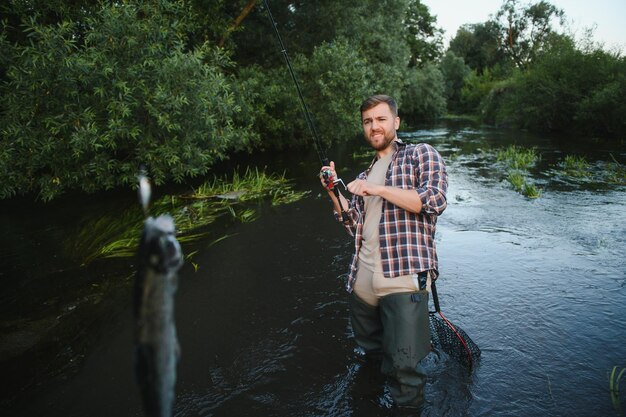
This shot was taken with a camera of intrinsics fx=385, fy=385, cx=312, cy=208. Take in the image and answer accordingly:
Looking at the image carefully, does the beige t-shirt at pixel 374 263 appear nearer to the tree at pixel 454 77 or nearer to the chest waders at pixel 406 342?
the chest waders at pixel 406 342

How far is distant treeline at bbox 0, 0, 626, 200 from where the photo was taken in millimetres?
8312

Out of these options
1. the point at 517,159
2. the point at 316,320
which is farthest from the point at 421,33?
the point at 316,320

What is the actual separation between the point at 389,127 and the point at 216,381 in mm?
3010

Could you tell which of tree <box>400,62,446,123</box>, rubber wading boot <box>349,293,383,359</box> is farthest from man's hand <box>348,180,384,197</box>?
tree <box>400,62,446,123</box>

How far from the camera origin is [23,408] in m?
3.57

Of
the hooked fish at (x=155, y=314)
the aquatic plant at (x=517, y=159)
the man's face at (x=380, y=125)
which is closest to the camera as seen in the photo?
the hooked fish at (x=155, y=314)

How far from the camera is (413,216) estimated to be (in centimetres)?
311

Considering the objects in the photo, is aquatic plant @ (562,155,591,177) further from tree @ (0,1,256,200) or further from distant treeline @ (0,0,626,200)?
tree @ (0,1,256,200)

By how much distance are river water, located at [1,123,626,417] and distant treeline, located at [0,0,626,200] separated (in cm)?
228

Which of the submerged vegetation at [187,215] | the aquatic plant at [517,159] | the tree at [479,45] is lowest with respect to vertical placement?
the aquatic plant at [517,159]

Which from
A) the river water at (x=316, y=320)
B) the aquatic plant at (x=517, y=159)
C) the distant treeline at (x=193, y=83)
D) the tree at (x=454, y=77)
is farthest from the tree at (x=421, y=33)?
the river water at (x=316, y=320)

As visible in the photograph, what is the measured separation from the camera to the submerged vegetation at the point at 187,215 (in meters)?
7.44

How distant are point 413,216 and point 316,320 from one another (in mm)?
2494

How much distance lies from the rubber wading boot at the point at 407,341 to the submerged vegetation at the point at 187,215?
5.74 m
